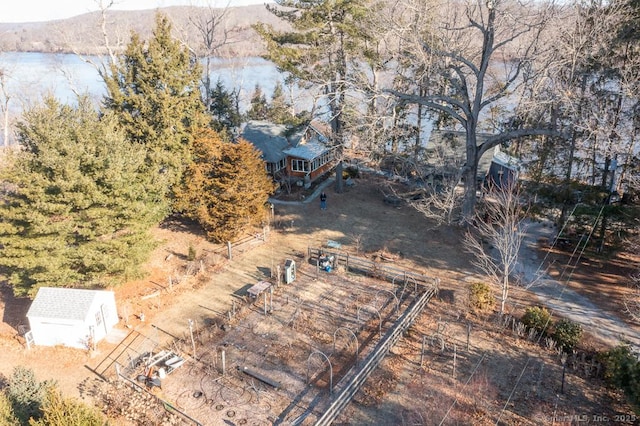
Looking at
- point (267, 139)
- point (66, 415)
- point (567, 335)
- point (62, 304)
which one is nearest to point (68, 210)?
point (62, 304)

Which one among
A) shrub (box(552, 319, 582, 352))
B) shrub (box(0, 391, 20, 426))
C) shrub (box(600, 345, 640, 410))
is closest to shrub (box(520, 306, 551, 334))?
shrub (box(552, 319, 582, 352))

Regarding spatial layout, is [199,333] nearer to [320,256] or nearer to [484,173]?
[320,256]

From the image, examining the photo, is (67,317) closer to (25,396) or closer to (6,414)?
(25,396)

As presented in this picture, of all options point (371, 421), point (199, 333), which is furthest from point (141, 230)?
point (371, 421)

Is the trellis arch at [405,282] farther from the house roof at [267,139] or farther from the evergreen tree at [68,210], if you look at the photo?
the house roof at [267,139]

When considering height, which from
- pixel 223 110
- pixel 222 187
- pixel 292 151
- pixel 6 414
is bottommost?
pixel 6 414

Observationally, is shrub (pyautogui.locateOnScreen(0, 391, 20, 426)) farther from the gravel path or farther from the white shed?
the gravel path

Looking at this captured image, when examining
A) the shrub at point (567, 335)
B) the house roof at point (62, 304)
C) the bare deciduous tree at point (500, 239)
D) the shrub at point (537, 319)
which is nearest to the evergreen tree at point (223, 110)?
the house roof at point (62, 304)
